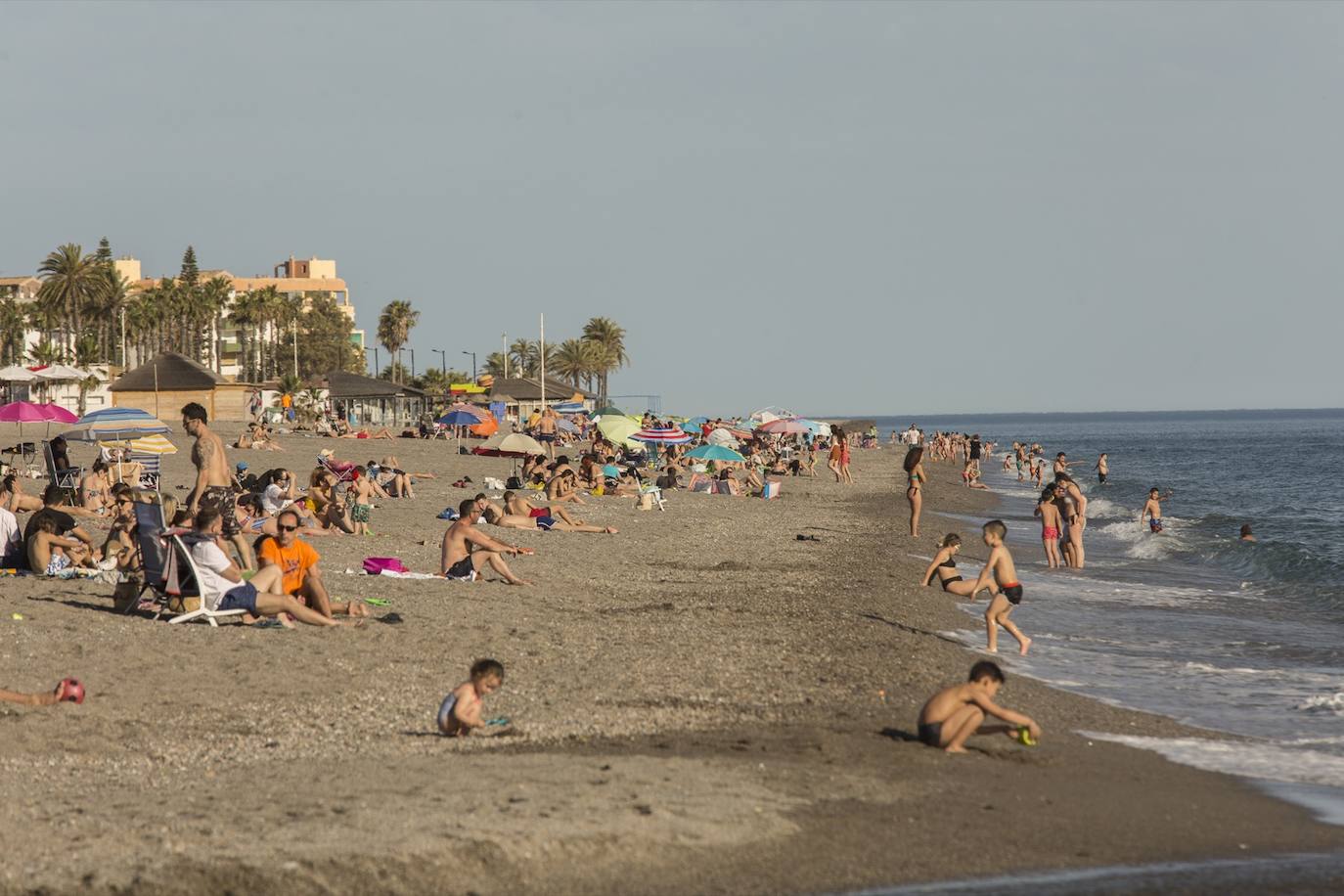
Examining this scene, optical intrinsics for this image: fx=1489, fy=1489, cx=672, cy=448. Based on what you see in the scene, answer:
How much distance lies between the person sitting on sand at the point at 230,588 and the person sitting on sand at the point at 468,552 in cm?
375

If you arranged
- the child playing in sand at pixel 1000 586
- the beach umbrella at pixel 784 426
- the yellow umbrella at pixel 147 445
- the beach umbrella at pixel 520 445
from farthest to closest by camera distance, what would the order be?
the beach umbrella at pixel 784 426, the beach umbrella at pixel 520 445, the yellow umbrella at pixel 147 445, the child playing in sand at pixel 1000 586

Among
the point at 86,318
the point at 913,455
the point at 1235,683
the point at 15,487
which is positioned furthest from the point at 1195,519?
the point at 86,318

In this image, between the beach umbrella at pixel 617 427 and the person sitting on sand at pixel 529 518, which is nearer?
the person sitting on sand at pixel 529 518

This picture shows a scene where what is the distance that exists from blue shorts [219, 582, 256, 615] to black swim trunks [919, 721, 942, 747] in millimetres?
5601

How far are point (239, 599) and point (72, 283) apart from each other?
7864 cm

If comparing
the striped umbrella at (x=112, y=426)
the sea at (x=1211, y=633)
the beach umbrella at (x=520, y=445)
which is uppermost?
the striped umbrella at (x=112, y=426)

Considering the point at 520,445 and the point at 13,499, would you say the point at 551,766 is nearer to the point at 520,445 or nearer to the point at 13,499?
the point at 13,499

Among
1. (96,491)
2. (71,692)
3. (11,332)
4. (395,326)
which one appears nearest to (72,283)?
(11,332)

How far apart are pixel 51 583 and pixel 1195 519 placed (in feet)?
104

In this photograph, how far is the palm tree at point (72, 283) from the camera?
82812 mm

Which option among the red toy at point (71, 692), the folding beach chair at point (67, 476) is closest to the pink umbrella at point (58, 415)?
the folding beach chair at point (67, 476)

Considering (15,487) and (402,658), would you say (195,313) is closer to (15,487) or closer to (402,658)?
(15,487)

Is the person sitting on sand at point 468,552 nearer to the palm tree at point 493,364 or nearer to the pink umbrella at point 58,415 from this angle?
the pink umbrella at point 58,415

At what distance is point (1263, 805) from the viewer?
8.42 m
